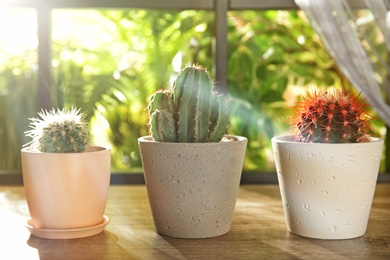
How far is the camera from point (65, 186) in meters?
1.31

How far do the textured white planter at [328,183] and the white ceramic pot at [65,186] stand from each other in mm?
398

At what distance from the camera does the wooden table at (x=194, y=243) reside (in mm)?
1250

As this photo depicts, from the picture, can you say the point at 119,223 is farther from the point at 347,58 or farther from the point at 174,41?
the point at 174,41

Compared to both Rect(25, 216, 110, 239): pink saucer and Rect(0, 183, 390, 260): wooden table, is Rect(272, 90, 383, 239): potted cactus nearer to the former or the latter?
Rect(0, 183, 390, 260): wooden table

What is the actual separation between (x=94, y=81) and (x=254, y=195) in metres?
1.22

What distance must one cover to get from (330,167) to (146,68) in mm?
2068

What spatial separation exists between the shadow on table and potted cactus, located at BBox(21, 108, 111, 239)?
0.8 inches

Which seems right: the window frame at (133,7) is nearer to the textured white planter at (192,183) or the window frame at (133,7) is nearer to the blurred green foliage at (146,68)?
the blurred green foliage at (146,68)

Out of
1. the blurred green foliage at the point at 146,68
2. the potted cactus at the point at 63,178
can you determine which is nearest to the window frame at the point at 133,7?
the blurred green foliage at the point at 146,68

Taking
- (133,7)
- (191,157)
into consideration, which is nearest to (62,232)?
(191,157)

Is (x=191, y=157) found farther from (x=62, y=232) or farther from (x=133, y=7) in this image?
(x=133, y=7)

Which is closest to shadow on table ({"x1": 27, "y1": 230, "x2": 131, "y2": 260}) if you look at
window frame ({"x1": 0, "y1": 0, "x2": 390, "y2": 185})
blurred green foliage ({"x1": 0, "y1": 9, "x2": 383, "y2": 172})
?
window frame ({"x1": 0, "y1": 0, "x2": 390, "y2": 185})

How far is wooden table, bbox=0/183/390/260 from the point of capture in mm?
1250

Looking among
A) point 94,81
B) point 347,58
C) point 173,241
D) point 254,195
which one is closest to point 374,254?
point 173,241
